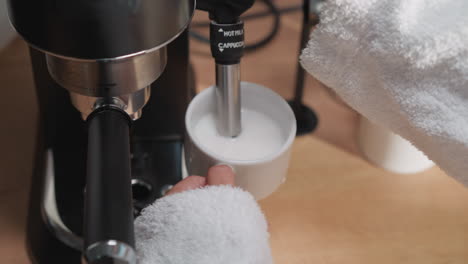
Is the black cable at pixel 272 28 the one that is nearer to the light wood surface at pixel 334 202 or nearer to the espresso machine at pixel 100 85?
the light wood surface at pixel 334 202

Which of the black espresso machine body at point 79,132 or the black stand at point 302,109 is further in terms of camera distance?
the black stand at point 302,109

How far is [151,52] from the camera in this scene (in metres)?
0.25

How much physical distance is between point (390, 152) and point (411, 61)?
0.12 metres

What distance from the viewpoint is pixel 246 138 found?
378mm

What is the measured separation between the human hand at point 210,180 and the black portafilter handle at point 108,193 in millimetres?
66

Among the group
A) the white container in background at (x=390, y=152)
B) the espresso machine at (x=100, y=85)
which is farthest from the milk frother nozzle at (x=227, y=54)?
the white container in background at (x=390, y=152)

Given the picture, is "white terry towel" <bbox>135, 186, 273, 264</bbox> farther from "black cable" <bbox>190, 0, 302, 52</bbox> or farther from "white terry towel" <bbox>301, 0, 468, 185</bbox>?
"black cable" <bbox>190, 0, 302, 52</bbox>

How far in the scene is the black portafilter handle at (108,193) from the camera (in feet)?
0.66

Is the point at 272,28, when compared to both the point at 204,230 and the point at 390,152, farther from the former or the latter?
the point at 204,230

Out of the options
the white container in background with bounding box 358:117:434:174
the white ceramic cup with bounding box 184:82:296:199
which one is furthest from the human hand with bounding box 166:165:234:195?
the white container in background with bounding box 358:117:434:174

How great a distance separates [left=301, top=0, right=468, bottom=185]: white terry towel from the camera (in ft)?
0.97

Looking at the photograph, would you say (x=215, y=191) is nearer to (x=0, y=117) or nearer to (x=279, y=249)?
(x=279, y=249)

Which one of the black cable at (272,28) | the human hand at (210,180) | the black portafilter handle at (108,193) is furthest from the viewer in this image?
the black cable at (272,28)

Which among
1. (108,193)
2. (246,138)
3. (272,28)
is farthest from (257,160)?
(272,28)
